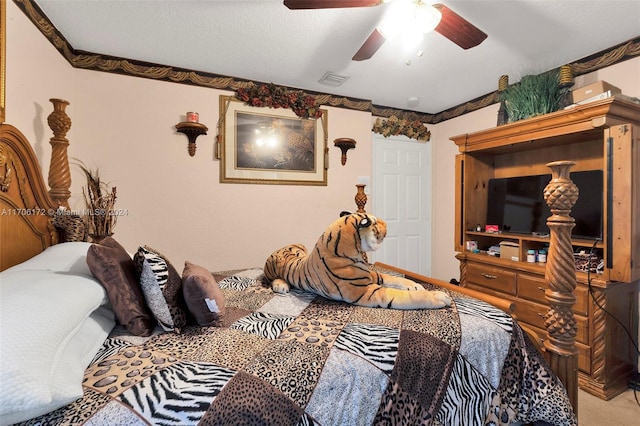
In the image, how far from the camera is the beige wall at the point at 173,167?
2207 mm

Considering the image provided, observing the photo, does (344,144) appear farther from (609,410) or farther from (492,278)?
(609,410)

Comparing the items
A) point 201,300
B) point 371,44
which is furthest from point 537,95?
point 201,300

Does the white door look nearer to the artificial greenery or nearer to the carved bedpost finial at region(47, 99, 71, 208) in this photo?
the artificial greenery

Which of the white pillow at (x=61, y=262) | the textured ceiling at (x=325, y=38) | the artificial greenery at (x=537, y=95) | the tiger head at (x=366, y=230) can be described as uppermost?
the textured ceiling at (x=325, y=38)

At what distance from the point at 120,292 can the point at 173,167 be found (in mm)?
1906

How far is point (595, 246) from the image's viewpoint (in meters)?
1.99

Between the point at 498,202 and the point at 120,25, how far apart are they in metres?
3.54

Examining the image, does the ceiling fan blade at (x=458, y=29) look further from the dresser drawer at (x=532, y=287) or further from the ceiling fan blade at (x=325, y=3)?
the dresser drawer at (x=532, y=287)

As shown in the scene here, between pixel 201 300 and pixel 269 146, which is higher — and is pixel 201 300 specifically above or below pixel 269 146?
below

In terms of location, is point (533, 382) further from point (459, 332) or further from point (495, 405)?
point (459, 332)

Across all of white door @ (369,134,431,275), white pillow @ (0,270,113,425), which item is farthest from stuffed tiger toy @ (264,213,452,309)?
white door @ (369,134,431,275)

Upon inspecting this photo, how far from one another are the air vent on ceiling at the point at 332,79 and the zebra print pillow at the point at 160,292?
2327 mm

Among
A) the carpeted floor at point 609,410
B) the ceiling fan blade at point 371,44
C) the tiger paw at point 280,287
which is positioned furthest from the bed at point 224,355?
the ceiling fan blade at point 371,44

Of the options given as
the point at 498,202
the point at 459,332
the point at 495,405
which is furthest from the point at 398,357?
the point at 498,202
